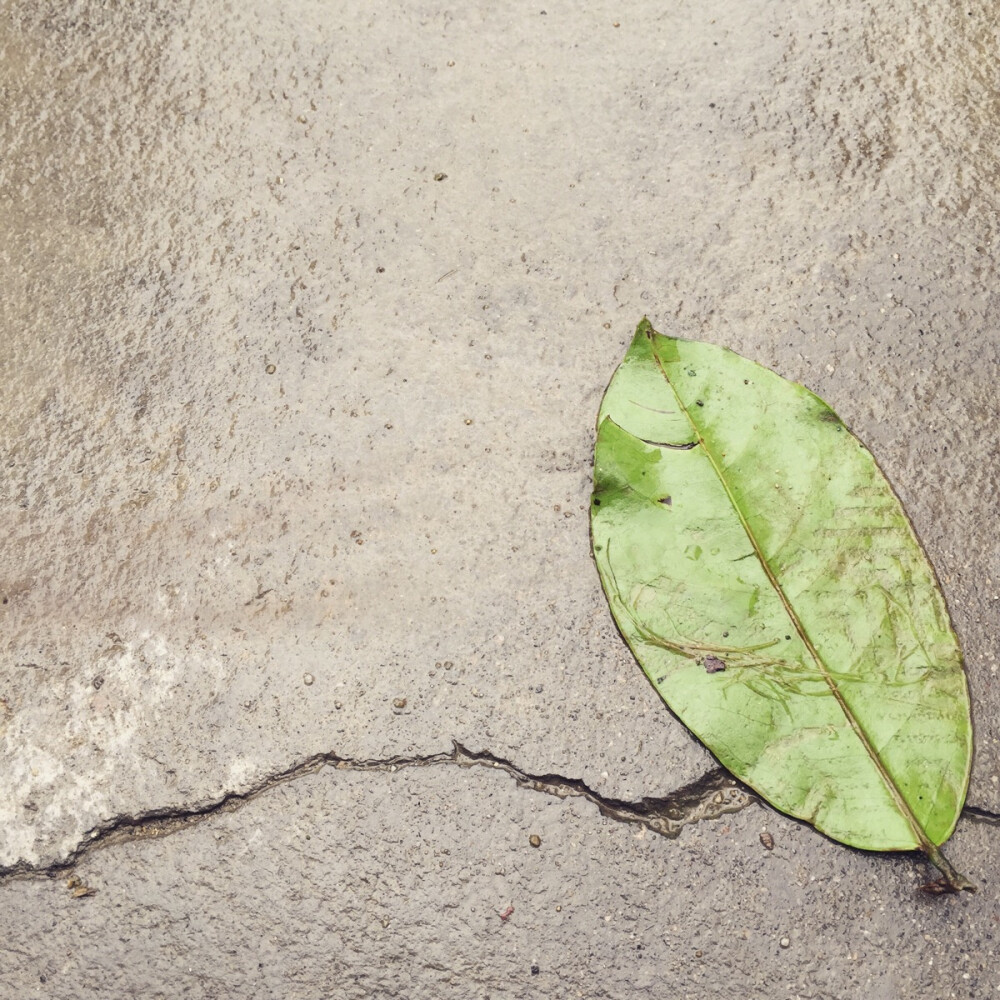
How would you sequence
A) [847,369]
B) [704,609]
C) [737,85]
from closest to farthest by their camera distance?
1. [704,609]
2. [847,369]
3. [737,85]

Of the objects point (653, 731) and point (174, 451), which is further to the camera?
point (174, 451)

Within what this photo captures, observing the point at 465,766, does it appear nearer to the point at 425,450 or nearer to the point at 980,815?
the point at 425,450

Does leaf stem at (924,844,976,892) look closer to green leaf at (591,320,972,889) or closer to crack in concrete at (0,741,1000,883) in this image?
green leaf at (591,320,972,889)

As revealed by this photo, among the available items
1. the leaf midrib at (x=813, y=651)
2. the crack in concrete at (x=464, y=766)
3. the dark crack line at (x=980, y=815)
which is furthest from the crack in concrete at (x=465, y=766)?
the dark crack line at (x=980, y=815)

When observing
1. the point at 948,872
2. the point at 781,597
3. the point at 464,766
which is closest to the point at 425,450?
the point at 464,766

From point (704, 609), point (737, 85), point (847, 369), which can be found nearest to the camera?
point (704, 609)

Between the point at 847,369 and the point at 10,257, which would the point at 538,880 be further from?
the point at 10,257

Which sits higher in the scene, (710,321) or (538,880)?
(710,321)

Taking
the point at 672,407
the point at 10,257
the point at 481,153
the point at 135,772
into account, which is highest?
the point at 481,153

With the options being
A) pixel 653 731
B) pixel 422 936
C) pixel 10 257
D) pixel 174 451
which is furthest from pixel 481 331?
pixel 422 936
